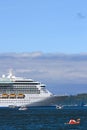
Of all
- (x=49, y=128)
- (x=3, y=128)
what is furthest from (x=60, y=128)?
(x=3, y=128)

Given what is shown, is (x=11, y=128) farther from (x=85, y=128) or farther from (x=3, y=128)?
(x=85, y=128)

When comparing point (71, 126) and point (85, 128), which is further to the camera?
point (71, 126)

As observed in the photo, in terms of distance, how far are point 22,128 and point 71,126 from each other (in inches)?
346

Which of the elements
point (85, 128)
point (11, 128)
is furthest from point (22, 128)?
point (85, 128)

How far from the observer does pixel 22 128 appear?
11581cm

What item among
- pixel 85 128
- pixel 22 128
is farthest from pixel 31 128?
pixel 85 128

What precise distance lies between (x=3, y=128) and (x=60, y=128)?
9532 millimetres

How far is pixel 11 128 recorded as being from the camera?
11581 centimetres

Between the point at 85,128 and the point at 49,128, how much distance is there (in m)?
6.39

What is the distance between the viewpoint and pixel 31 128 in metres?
115

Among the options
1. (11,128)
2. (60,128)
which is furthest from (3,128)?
(60,128)

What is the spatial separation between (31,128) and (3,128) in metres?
4.67

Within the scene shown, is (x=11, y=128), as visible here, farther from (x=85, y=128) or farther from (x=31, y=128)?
(x=85, y=128)

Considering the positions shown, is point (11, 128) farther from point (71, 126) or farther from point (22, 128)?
point (71, 126)
